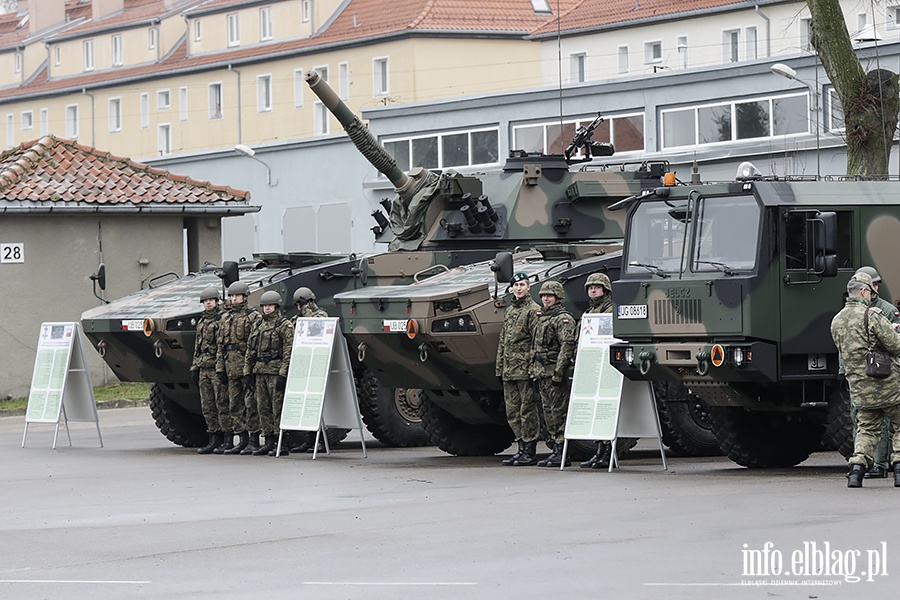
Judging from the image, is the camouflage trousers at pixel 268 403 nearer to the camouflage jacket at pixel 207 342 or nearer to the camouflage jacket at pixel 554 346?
the camouflage jacket at pixel 207 342

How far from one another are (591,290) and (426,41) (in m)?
41.3

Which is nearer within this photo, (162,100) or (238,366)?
(238,366)

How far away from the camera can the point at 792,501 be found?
472 inches

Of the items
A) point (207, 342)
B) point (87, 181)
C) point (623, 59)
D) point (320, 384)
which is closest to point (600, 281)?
point (320, 384)

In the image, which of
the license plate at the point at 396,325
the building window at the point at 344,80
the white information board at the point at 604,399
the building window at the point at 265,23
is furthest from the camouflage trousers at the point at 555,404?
the building window at the point at 265,23

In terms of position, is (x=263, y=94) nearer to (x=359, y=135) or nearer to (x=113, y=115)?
(x=113, y=115)

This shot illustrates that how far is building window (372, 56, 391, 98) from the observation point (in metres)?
57.4

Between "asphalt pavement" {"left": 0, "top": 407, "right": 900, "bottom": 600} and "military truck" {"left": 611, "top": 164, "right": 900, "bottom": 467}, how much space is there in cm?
75

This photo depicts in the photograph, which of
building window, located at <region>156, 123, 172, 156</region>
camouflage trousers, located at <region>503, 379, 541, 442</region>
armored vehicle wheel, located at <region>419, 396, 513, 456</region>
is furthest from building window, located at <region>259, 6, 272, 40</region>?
camouflage trousers, located at <region>503, 379, 541, 442</region>

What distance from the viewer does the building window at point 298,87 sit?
60219mm

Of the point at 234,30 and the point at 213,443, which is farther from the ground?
the point at 234,30

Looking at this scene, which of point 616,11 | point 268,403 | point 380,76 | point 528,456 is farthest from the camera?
point 380,76

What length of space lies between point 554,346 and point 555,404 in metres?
0.51

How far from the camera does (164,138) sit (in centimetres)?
6712
